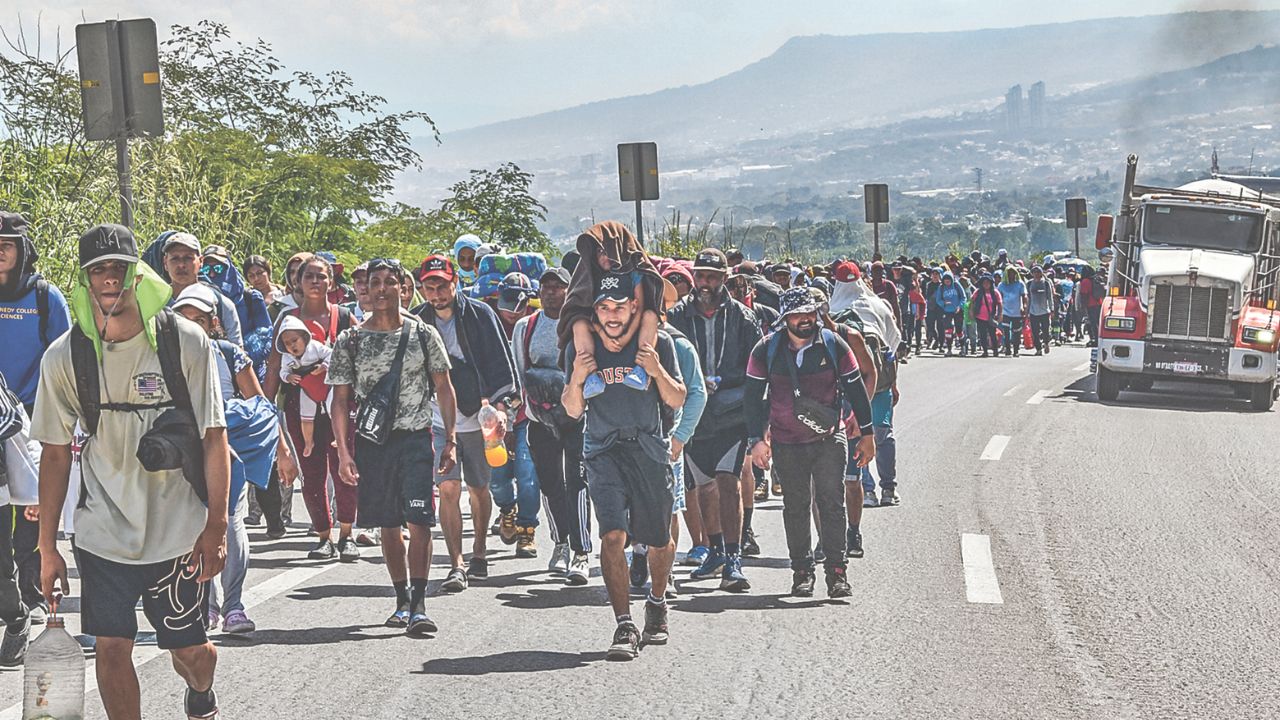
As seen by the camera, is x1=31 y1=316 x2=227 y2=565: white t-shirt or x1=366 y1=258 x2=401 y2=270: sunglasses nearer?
x1=31 y1=316 x2=227 y2=565: white t-shirt

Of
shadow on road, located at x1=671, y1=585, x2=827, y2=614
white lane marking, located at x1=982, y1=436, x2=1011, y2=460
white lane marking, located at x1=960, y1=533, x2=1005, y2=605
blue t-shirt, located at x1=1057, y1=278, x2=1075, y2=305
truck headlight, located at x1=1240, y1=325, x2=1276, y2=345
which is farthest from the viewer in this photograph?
blue t-shirt, located at x1=1057, y1=278, x2=1075, y2=305

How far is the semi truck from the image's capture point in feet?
71.2

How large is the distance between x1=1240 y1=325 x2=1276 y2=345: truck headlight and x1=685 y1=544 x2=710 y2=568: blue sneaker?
13.7 meters

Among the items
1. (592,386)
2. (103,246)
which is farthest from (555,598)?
(103,246)

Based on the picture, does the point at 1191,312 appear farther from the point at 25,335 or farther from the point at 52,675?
the point at 52,675

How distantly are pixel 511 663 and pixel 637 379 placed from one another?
1.40 meters

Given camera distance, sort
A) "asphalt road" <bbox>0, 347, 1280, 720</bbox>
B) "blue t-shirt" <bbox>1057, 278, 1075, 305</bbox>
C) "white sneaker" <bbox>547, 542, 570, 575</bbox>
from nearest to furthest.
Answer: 1. "asphalt road" <bbox>0, 347, 1280, 720</bbox>
2. "white sneaker" <bbox>547, 542, 570, 575</bbox>
3. "blue t-shirt" <bbox>1057, 278, 1075, 305</bbox>

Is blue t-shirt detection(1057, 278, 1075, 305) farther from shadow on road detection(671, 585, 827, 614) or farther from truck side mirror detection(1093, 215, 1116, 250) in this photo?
shadow on road detection(671, 585, 827, 614)

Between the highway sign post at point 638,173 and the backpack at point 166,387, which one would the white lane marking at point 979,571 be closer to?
the backpack at point 166,387

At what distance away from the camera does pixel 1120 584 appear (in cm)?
917

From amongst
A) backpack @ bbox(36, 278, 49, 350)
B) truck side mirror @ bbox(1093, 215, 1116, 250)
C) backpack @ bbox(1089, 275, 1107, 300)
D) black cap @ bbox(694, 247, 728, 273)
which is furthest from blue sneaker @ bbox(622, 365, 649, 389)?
backpack @ bbox(1089, 275, 1107, 300)

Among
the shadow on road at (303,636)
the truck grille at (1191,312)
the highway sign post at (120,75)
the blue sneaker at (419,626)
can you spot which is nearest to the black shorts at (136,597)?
the shadow on road at (303,636)

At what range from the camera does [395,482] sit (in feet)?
26.2

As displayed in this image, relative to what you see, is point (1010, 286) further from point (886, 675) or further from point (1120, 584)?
point (886, 675)
